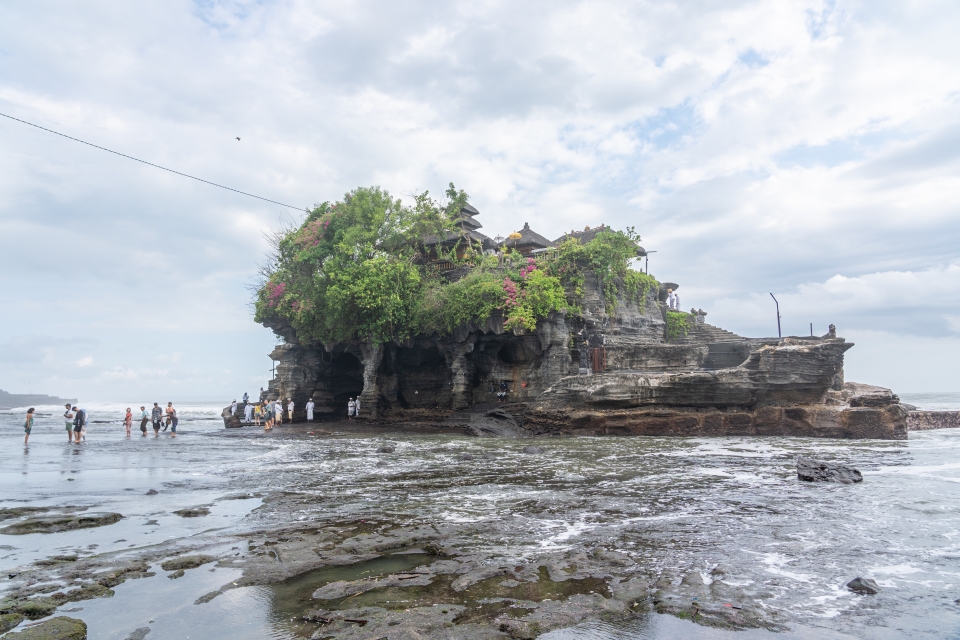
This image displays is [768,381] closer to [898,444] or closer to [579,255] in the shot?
[898,444]

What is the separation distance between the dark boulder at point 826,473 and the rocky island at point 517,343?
35.7 ft

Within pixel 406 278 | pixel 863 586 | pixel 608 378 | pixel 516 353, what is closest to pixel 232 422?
pixel 406 278

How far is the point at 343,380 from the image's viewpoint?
117 feet

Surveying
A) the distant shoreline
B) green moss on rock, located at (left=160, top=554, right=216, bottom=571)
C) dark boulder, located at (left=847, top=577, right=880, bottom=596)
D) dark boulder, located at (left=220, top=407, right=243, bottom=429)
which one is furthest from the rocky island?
the distant shoreline

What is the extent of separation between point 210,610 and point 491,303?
71.0 ft

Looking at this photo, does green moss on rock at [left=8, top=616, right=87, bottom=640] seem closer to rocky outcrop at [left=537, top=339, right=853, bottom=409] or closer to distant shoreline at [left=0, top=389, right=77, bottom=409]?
rocky outcrop at [left=537, top=339, right=853, bottom=409]

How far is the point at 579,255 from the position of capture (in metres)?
28.0

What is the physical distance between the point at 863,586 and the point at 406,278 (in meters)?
24.1

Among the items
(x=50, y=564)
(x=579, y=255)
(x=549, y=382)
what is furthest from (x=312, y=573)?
(x=579, y=255)

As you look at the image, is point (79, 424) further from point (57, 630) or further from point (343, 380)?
point (57, 630)

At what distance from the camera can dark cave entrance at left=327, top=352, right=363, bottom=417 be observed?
114 feet

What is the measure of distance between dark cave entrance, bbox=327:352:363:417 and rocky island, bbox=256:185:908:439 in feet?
0.38

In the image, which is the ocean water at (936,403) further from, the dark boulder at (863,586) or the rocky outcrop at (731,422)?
the dark boulder at (863,586)

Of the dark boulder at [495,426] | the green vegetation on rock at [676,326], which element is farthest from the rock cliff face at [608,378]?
the dark boulder at [495,426]
